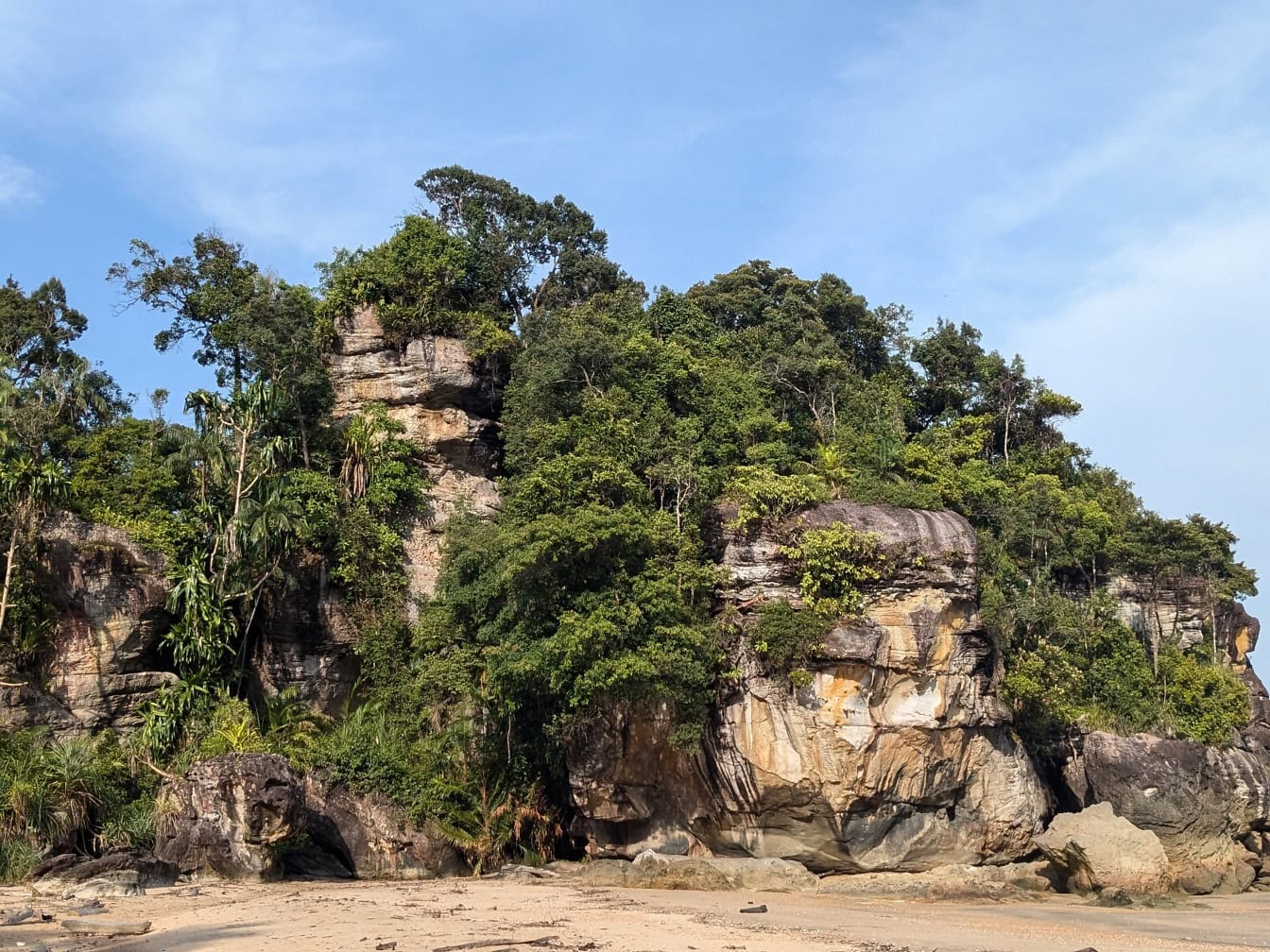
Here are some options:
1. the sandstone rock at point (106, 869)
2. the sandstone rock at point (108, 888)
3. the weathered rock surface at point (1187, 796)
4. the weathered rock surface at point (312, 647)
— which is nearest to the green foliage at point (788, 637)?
the weathered rock surface at point (1187, 796)

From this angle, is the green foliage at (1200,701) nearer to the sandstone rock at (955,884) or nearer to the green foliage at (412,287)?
the sandstone rock at (955,884)

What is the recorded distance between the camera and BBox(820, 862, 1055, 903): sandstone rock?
20.8 metres

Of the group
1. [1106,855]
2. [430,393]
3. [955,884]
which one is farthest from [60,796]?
[1106,855]

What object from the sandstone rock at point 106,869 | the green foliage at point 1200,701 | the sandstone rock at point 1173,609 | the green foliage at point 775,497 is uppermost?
the green foliage at point 775,497

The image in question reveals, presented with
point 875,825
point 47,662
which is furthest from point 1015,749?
point 47,662

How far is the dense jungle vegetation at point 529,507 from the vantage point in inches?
907

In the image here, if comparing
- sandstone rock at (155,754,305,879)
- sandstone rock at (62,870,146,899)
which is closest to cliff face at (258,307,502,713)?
sandstone rock at (155,754,305,879)

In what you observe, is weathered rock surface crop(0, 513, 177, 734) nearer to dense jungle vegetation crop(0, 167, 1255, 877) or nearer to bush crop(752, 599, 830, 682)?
dense jungle vegetation crop(0, 167, 1255, 877)

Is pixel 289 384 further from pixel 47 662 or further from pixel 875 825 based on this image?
pixel 875 825

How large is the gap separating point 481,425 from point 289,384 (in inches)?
221

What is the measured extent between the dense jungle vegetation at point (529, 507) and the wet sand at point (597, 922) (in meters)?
4.62

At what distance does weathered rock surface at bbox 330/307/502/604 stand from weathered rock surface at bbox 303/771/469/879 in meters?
9.63

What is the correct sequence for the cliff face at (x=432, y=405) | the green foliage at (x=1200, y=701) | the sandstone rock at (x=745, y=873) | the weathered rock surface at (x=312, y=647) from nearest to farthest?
the sandstone rock at (x=745, y=873)
the weathered rock surface at (x=312, y=647)
the green foliage at (x=1200, y=701)
the cliff face at (x=432, y=405)

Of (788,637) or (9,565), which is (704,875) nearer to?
(788,637)
